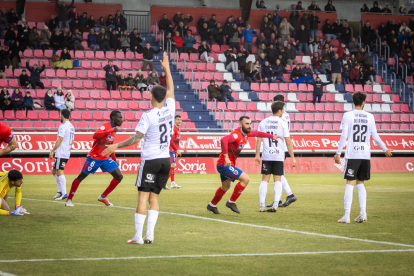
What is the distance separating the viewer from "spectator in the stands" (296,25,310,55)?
3528cm

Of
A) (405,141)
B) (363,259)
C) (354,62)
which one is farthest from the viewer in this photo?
(354,62)

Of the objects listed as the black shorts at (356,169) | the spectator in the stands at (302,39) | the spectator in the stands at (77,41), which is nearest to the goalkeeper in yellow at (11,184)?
the black shorts at (356,169)

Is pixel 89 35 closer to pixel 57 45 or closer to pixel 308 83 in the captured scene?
pixel 57 45

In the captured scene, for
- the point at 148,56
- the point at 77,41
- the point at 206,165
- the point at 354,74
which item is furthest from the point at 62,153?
the point at 354,74

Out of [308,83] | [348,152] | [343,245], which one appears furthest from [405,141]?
[343,245]

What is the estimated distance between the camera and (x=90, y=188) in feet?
56.0

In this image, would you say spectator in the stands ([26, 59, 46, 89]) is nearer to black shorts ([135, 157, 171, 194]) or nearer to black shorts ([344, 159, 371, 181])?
black shorts ([344, 159, 371, 181])

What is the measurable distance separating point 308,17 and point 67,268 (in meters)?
33.3

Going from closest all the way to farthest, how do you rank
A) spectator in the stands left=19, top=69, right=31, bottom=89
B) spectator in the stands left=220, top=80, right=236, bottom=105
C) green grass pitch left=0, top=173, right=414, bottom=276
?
green grass pitch left=0, top=173, right=414, bottom=276 < spectator in the stands left=19, top=69, right=31, bottom=89 < spectator in the stands left=220, top=80, right=236, bottom=105

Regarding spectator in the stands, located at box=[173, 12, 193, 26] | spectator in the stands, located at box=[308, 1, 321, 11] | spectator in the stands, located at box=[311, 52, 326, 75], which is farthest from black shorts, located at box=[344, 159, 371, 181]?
spectator in the stands, located at box=[308, 1, 321, 11]

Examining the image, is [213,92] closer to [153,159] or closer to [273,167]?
[273,167]

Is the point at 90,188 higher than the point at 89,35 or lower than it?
lower

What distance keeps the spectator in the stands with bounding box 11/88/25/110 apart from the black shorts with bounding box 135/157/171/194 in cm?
2051

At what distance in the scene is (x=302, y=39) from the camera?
117ft
